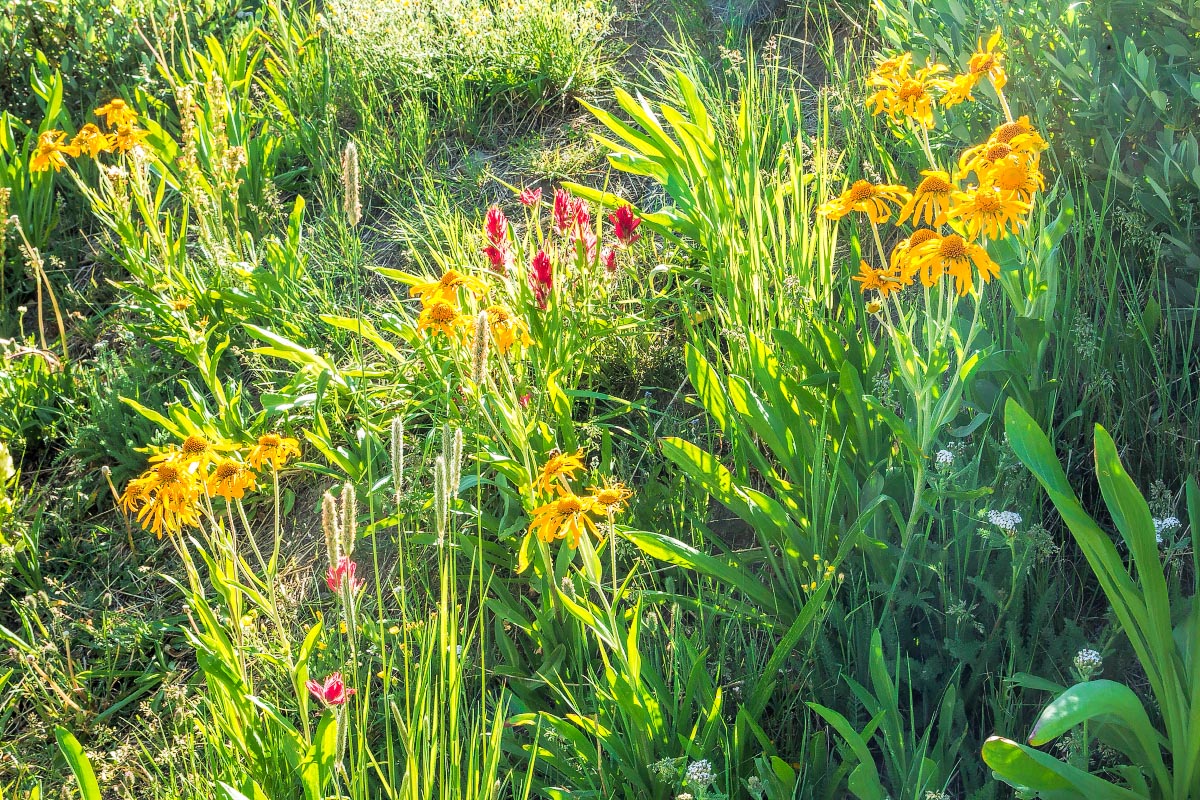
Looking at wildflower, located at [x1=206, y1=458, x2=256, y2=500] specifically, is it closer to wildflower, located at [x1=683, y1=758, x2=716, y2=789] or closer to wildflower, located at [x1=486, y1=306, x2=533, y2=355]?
wildflower, located at [x1=486, y1=306, x2=533, y2=355]

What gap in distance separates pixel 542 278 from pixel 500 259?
109 mm

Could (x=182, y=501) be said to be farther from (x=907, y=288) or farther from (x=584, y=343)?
(x=907, y=288)

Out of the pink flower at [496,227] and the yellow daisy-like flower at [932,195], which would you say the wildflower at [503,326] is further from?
the yellow daisy-like flower at [932,195]

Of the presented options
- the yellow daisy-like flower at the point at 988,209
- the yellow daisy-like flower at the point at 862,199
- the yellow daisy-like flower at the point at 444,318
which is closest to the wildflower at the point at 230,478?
the yellow daisy-like flower at the point at 444,318

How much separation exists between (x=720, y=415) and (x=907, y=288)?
0.76m

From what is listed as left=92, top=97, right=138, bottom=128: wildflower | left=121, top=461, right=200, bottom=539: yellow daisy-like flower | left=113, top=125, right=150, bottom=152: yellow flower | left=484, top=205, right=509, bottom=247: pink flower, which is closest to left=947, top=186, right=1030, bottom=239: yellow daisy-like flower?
left=484, top=205, right=509, bottom=247: pink flower

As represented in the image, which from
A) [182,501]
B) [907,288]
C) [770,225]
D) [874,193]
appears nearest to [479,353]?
[182,501]

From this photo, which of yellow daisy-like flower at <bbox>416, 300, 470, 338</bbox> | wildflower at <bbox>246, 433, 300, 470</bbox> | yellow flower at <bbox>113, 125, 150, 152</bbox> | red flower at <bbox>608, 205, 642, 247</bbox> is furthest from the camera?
yellow flower at <bbox>113, 125, 150, 152</bbox>

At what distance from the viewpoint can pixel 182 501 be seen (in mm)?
1606

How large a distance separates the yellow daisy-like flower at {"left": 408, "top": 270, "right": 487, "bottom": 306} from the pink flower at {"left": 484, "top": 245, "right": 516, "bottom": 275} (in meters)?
0.28

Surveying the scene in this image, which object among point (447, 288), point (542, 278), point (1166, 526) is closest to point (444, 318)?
point (447, 288)

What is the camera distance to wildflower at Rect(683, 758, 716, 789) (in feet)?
4.38

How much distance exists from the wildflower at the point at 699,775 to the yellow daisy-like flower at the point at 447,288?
958 mm

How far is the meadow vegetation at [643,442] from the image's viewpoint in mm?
1444
